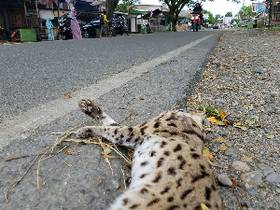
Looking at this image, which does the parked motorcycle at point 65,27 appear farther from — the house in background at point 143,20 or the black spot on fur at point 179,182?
the house in background at point 143,20

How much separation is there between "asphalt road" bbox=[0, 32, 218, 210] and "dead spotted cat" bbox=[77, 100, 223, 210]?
0.49 ft

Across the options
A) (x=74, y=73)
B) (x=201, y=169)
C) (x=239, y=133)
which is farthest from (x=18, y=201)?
(x=74, y=73)

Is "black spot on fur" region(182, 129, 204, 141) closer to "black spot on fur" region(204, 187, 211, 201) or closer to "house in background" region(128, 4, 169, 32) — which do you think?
"black spot on fur" region(204, 187, 211, 201)

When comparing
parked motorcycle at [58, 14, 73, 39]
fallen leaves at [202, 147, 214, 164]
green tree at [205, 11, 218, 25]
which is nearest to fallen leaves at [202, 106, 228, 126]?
fallen leaves at [202, 147, 214, 164]

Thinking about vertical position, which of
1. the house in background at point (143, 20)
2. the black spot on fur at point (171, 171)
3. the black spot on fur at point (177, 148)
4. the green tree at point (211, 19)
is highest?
the black spot on fur at point (177, 148)

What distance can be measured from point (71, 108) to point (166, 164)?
158 cm

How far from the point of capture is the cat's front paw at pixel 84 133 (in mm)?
2826

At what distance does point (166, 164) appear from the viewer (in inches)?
90.0

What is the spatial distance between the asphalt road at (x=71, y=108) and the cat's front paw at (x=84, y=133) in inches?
5.8

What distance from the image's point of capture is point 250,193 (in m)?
2.38

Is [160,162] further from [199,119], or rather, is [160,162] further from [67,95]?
[67,95]

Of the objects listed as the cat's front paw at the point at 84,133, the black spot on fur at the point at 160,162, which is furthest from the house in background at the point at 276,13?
the black spot on fur at the point at 160,162

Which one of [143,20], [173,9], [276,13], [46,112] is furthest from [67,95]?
[143,20]

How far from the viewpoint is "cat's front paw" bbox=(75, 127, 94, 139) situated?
283 cm
